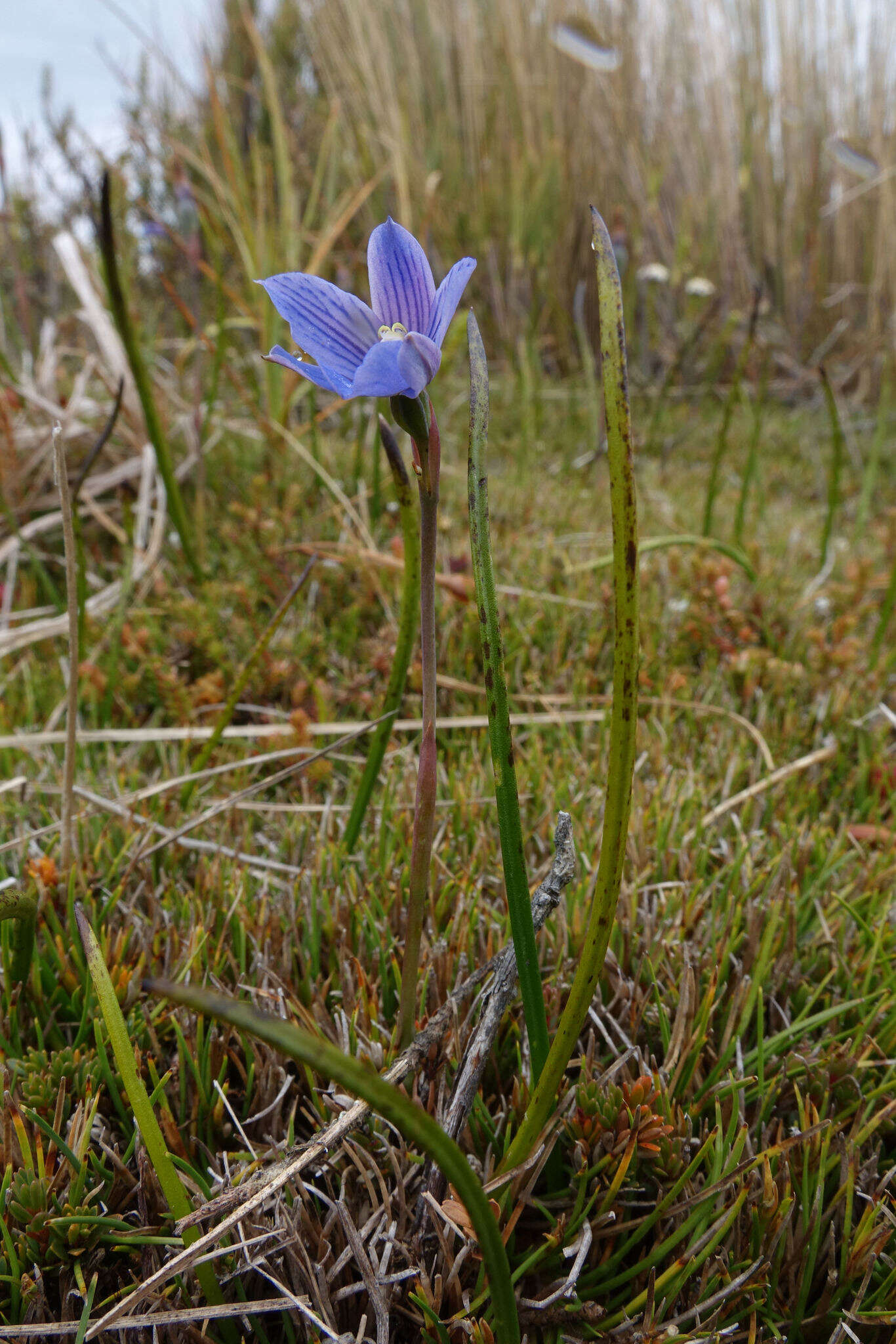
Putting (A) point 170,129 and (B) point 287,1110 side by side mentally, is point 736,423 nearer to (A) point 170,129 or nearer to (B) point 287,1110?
(B) point 287,1110

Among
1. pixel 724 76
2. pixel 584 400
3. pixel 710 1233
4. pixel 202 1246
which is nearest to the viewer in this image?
pixel 202 1246

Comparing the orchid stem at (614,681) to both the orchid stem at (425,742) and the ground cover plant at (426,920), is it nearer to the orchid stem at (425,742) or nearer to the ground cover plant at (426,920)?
the ground cover plant at (426,920)

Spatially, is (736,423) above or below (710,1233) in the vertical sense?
above

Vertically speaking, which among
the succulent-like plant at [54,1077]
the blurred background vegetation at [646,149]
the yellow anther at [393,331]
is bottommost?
the succulent-like plant at [54,1077]

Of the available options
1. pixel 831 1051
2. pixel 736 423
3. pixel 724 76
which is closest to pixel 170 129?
pixel 724 76

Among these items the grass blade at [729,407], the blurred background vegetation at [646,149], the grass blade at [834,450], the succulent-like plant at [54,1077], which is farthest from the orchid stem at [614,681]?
the blurred background vegetation at [646,149]

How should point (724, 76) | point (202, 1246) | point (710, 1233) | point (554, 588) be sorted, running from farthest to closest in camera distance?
point (724, 76)
point (554, 588)
point (710, 1233)
point (202, 1246)
